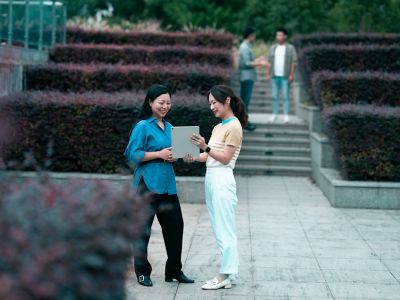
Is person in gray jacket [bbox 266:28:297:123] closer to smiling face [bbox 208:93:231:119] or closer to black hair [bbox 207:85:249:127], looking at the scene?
black hair [bbox 207:85:249:127]

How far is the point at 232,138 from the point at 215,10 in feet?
68.0

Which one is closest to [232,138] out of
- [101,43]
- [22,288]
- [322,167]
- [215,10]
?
[22,288]

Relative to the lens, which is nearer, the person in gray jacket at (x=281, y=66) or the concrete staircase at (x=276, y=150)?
the concrete staircase at (x=276, y=150)

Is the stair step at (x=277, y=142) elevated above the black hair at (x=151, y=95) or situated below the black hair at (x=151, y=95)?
below

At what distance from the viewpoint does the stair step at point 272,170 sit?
1420cm

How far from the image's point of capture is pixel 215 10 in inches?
1061

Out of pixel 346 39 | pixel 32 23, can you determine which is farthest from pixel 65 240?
pixel 346 39

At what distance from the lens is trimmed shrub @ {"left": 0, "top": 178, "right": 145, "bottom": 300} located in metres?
2.84

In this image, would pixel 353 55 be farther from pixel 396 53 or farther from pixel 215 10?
pixel 215 10

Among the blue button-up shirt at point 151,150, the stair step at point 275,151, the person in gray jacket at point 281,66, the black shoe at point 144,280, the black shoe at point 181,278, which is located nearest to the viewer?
the blue button-up shirt at point 151,150

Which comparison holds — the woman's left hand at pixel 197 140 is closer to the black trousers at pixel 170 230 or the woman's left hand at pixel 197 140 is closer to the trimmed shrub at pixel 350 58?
the black trousers at pixel 170 230

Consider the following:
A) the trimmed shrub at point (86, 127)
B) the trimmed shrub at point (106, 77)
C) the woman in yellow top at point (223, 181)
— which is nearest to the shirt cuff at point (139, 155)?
the woman in yellow top at point (223, 181)

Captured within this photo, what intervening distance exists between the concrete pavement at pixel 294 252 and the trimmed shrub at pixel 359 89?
2.60 metres

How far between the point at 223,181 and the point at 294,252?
78.5 inches
